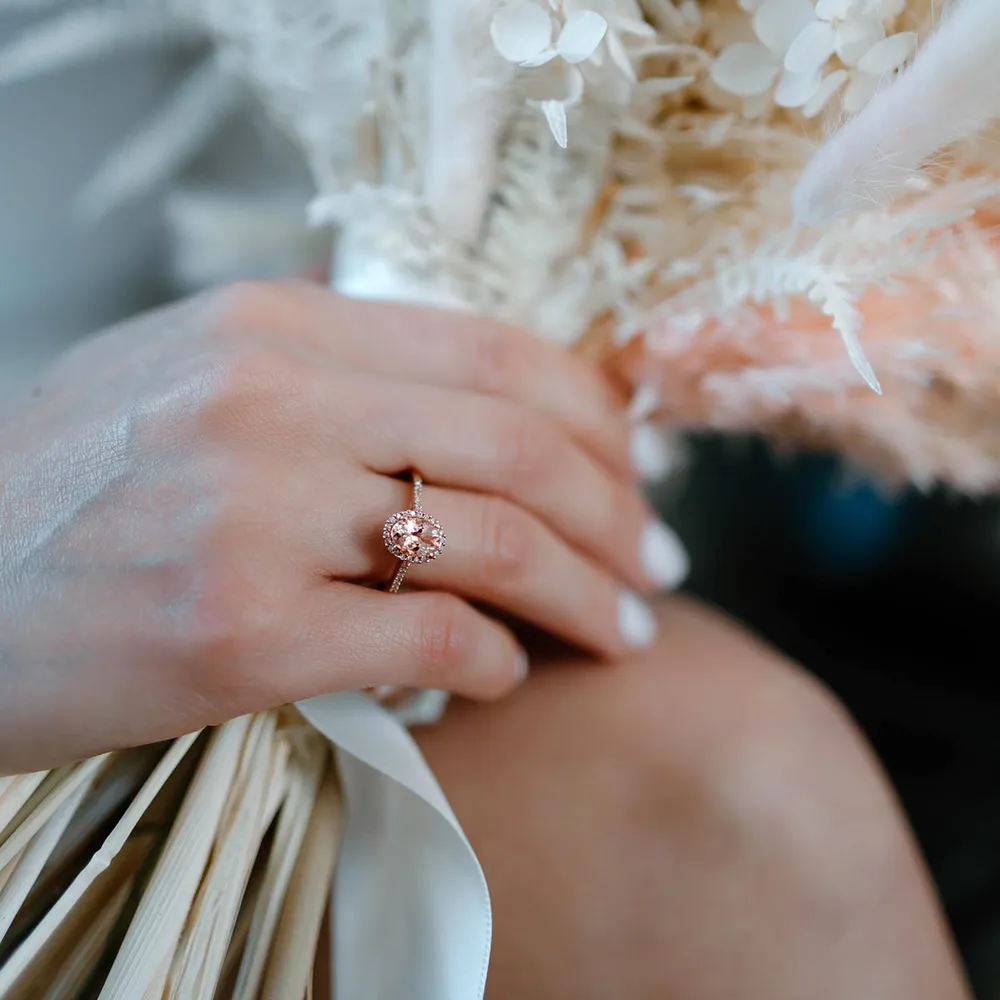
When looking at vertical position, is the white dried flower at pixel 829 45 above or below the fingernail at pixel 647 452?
above

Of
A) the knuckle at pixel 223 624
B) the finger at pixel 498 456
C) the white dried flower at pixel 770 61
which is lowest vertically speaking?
the knuckle at pixel 223 624

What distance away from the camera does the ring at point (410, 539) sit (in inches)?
18.9

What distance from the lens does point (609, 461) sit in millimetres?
651

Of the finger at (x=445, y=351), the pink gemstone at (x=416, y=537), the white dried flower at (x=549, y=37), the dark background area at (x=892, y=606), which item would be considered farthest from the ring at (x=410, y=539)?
the dark background area at (x=892, y=606)

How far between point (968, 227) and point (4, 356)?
103 centimetres

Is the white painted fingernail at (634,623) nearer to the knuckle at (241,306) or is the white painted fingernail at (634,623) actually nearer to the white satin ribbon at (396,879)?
the white satin ribbon at (396,879)

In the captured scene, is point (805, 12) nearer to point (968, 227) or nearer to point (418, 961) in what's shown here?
point (968, 227)

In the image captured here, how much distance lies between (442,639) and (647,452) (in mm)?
299

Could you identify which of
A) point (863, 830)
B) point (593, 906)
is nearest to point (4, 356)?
point (593, 906)

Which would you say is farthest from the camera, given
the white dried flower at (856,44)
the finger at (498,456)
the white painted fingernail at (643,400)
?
the white painted fingernail at (643,400)

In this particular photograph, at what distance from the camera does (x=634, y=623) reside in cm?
64

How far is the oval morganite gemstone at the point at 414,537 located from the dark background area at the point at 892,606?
0.47m

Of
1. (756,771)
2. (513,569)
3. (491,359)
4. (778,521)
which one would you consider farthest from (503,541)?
(778,521)

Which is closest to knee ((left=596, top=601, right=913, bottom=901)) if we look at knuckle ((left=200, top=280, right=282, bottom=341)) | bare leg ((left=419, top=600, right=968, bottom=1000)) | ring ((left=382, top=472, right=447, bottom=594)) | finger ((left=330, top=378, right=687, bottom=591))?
bare leg ((left=419, top=600, right=968, bottom=1000))
